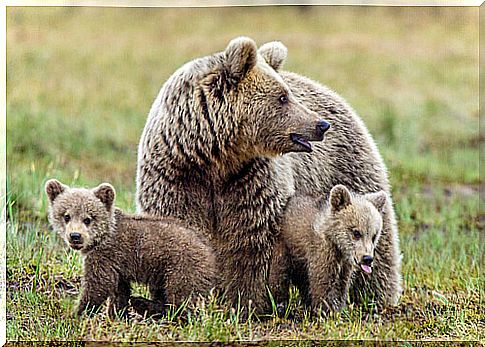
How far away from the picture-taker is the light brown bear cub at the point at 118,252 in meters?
4.37

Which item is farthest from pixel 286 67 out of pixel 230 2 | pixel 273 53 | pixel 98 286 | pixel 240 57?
pixel 98 286

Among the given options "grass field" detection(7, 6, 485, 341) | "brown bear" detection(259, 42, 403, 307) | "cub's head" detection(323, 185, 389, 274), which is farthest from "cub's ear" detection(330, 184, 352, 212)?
"grass field" detection(7, 6, 485, 341)

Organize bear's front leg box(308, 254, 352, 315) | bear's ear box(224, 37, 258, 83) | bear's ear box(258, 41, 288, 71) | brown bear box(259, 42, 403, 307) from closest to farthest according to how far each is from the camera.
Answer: bear's ear box(224, 37, 258, 83) → bear's front leg box(308, 254, 352, 315) → bear's ear box(258, 41, 288, 71) → brown bear box(259, 42, 403, 307)

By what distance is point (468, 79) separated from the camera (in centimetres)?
986

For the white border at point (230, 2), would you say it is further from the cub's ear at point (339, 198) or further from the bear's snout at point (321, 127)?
the cub's ear at point (339, 198)

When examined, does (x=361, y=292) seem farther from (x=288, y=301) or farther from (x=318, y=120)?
(x=318, y=120)

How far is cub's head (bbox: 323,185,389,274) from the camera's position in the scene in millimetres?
4387


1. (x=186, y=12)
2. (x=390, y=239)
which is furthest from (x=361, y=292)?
(x=186, y=12)

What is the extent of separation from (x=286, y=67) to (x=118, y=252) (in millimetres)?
5463

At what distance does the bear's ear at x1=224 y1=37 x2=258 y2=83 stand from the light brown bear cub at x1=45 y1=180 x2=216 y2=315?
84cm

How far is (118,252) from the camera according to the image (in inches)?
173

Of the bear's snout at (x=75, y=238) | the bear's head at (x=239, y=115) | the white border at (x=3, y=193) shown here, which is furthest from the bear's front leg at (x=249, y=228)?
the white border at (x=3, y=193)

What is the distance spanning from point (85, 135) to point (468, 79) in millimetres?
4233

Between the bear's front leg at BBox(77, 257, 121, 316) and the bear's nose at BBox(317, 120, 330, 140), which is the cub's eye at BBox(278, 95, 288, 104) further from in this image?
the bear's front leg at BBox(77, 257, 121, 316)
